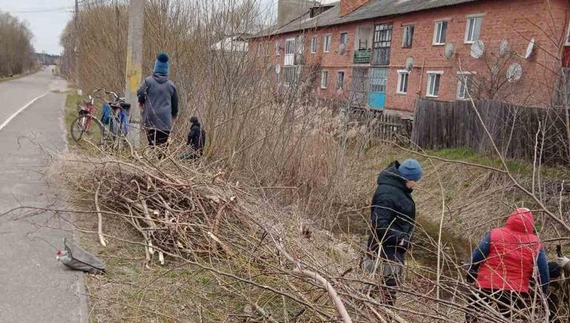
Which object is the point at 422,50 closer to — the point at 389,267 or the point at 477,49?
the point at 477,49

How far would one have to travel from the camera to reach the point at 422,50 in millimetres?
23875

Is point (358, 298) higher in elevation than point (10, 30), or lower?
lower

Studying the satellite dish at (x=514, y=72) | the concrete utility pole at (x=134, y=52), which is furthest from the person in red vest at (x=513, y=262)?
the satellite dish at (x=514, y=72)

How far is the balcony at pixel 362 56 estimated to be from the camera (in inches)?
1109

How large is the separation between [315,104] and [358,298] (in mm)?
6888

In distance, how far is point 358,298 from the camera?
2.61m

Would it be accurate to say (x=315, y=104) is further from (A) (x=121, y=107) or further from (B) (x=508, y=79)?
(B) (x=508, y=79)

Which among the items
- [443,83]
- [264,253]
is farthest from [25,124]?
[443,83]

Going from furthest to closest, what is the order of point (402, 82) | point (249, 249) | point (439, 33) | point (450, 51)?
point (402, 82) → point (439, 33) → point (450, 51) → point (249, 249)

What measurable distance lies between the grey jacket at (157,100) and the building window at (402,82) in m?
20.3

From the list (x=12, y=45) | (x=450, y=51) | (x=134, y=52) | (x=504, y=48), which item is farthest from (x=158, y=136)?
(x=12, y=45)

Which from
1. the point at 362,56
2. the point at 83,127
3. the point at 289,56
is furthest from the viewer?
the point at 362,56

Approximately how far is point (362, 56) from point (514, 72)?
14.1 metres

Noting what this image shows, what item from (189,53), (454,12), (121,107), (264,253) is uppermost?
(454,12)
